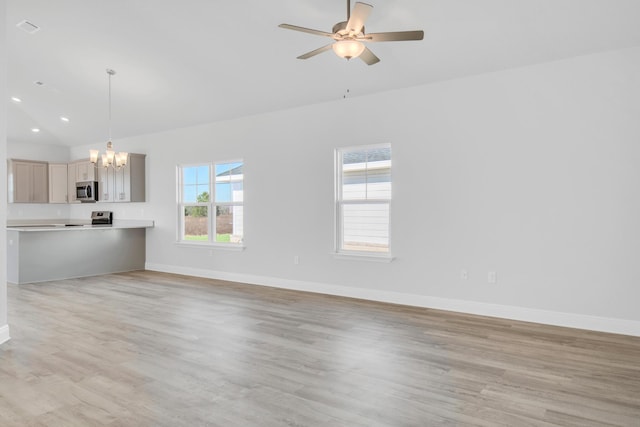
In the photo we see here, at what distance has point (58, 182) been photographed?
9.56 metres

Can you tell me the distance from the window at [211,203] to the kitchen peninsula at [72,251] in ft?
3.35

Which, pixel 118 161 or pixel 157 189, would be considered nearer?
pixel 118 161

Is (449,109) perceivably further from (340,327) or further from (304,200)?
(340,327)

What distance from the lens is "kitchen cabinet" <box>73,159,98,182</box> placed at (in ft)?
29.0

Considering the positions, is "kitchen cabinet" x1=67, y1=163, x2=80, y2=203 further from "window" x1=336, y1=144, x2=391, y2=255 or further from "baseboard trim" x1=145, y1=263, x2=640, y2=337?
"window" x1=336, y1=144, x2=391, y2=255

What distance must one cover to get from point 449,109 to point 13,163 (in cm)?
910

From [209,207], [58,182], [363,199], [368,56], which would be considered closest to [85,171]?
[58,182]

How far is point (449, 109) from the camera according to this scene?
4.93m

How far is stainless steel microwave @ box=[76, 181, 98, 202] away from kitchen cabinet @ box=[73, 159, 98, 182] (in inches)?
4.3

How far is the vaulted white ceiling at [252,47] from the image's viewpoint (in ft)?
12.7

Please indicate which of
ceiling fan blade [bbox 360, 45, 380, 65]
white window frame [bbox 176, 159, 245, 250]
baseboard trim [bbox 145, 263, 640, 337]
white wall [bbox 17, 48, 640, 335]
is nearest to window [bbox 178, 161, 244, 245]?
white window frame [bbox 176, 159, 245, 250]

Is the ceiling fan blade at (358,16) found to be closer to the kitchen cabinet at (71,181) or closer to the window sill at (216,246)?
the window sill at (216,246)

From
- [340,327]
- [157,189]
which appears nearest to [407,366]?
[340,327]

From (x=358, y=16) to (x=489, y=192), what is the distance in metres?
2.68
